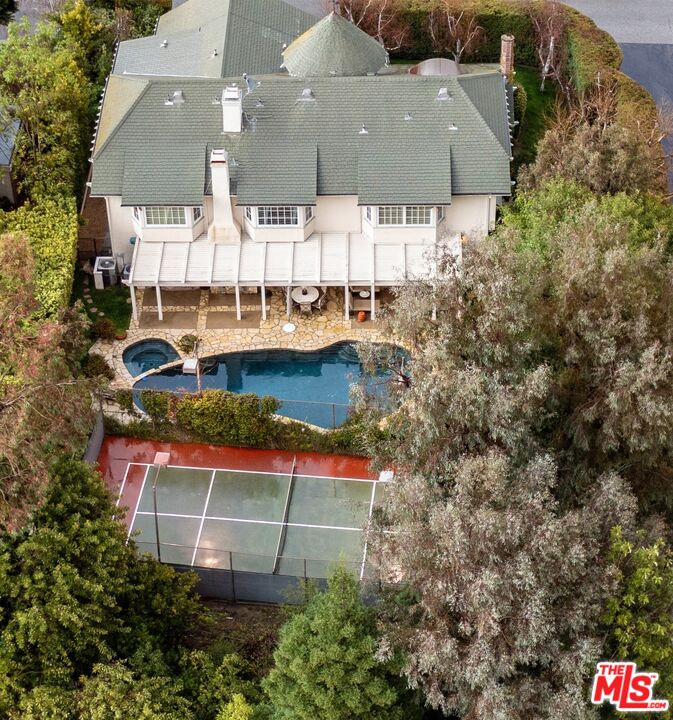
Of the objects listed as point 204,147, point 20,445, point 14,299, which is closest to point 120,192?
point 204,147

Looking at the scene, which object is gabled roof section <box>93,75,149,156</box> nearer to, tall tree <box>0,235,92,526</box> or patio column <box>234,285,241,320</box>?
patio column <box>234,285,241,320</box>

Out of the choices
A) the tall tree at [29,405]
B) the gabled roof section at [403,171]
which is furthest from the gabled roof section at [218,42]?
the tall tree at [29,405]

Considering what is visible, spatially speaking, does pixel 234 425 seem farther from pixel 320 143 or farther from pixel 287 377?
pixel 320 143

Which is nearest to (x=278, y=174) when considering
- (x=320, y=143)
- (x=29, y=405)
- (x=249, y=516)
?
(x=320, y=143)

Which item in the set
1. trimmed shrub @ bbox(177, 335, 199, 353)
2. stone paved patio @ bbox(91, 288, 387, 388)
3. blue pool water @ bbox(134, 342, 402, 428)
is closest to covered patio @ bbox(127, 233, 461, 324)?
stone paved patio @ bbox(91, 288, 387, 388)

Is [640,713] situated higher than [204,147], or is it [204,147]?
[204,147]

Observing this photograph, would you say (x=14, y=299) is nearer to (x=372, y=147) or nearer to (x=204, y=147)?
(x=204, y=147)
